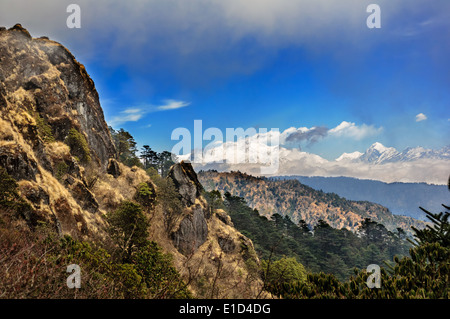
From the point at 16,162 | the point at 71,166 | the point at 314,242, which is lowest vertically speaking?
the point at 314,242

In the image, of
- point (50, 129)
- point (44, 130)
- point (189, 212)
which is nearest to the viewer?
point (44, 130)

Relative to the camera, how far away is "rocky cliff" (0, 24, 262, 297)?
2008cm

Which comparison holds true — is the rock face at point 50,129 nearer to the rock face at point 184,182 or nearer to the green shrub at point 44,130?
the green shrub at point 44,130

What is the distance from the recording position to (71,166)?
1246 inches

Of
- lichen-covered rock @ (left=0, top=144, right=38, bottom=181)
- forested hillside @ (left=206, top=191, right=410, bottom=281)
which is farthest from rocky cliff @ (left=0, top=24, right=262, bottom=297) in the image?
forested hillside @ (left=206, top=191, right=410, bottom=281)

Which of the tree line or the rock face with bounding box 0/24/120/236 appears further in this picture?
the tree line

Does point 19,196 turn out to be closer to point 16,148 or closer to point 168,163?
point 16,148

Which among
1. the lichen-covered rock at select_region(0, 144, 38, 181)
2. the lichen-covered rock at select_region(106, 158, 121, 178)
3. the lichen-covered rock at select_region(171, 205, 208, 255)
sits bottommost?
the lichen-covered rock at select_region(171, 205, 208, 255)

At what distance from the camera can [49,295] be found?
22.3ft

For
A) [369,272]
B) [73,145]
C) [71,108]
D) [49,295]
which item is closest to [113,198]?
[73,145]

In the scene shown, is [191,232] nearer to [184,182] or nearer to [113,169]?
[184,182]

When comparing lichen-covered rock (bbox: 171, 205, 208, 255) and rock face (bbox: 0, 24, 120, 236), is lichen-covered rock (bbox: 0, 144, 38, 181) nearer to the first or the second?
rock face (bbox: 0, 24, 120, 236)

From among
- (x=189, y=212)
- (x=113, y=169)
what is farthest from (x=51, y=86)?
(x=189, y=212)

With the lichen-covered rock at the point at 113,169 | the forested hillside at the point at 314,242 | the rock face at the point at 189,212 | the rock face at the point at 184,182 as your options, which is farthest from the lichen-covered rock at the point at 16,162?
the forested hillside at the point at 314,242
